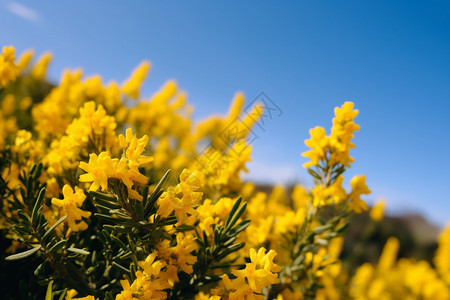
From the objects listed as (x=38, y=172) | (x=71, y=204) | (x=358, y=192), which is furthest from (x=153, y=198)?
(x=358, y=192)

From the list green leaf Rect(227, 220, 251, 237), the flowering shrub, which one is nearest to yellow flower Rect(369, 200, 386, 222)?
the flowering shrub

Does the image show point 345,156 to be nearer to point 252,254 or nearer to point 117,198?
point 252,254

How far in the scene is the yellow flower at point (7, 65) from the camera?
1.96 metres

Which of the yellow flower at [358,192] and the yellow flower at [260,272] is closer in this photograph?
the yellow flower at [260,272]

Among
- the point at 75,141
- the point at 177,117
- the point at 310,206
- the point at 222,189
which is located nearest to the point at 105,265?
the point at 75,141

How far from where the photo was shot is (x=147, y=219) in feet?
3.84

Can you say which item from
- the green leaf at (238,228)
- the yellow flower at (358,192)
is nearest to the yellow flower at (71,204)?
the green leaf at (238,228)

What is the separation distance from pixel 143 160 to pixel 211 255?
1.68 ft

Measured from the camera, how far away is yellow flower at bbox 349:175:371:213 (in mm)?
1938

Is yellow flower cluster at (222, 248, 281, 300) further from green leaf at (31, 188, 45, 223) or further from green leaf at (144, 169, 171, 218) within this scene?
green leaf at (31, 188, 45, 223)

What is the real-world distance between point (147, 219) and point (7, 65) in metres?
1.44

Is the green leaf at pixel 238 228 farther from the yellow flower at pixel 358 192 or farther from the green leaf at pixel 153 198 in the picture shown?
the yellow flower at pixel 358 192

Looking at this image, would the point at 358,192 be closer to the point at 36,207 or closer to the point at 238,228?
the point at 238,228

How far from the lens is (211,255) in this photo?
54.4 inches
